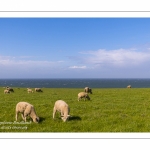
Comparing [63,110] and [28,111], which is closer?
[28,111]

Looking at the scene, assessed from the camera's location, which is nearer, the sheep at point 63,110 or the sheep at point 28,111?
the sheep at point 28,111

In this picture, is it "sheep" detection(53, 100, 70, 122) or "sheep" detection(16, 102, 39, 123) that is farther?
"sheep" detection(53, 100, 70, 122)
